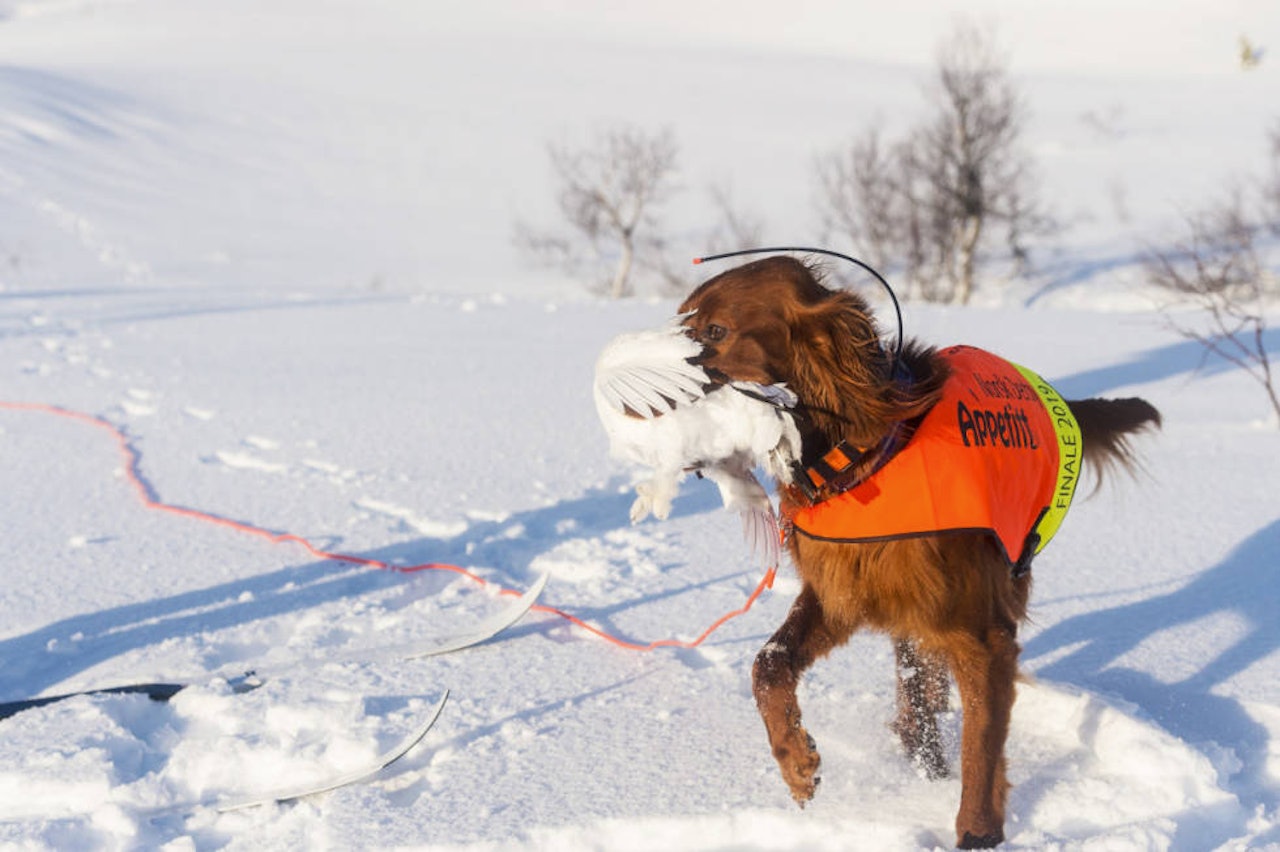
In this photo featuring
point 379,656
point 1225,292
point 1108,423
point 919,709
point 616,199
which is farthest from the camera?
point 616,199

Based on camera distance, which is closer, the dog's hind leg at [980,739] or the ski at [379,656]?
the dog's hind leg at [980,739]

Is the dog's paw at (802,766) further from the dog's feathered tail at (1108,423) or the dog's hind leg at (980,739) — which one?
the dog's feathered tail at (1108,423)

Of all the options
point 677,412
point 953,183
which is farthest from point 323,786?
point 953,183

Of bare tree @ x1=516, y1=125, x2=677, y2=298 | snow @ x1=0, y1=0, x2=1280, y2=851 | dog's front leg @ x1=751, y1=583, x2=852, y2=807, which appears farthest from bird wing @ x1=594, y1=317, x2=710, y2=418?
bare tree @ x1=516, y1=125, x2=677, y2=298

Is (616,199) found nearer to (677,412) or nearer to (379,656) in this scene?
(379,656)

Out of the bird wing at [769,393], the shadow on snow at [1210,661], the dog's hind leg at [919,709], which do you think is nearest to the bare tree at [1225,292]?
the shadow on snow at [1210,661]

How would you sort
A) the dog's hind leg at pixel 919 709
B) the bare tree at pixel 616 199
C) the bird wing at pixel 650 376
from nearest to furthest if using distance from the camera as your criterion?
the bird wing at pixel 650 376, the dog's hind leg at pixel 919 709, the bare tree at pixel 616 199

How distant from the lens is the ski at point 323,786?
8.63 feet

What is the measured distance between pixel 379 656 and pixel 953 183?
25.0 metres

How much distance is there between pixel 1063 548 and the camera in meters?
4.33

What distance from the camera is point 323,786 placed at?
2.69 m

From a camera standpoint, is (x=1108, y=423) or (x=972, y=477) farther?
(x=1108, y=423)

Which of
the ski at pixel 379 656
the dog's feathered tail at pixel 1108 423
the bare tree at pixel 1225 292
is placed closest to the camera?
the ski at pixel 379 656

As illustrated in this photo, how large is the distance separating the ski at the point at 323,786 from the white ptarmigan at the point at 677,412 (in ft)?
3.58
